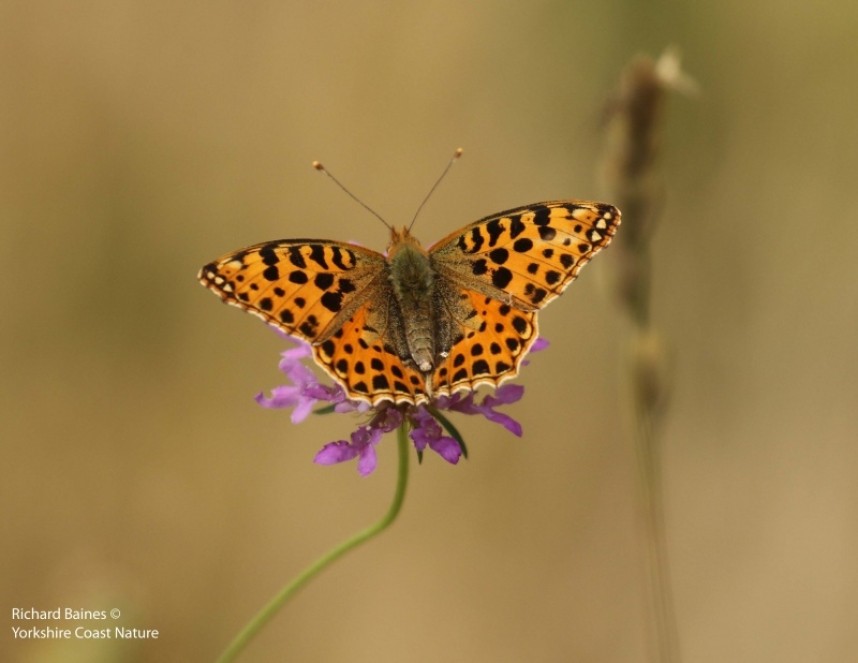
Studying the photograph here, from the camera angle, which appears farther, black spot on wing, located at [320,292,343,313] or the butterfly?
black spot on wing, located at [320,292,343,313]

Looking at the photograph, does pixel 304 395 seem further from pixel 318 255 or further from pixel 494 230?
pixel 494 230

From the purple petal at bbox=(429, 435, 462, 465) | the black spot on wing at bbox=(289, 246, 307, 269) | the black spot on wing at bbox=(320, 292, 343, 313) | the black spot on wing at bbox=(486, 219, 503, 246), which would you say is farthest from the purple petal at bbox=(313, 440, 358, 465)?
the black spot on wing at bbox=(486, 219, 503, 246)

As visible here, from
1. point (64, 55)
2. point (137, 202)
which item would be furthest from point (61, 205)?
point (64, 55)

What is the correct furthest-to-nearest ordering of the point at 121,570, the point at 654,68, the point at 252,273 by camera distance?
the point at 121,570 < the point at 654,68 < the point at 252,273

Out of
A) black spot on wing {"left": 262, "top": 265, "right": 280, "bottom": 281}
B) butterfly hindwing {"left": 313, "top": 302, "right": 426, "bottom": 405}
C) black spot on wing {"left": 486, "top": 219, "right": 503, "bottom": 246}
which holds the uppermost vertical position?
black spot on wing {"left": 486, "top": 219, "right": 503, "bottom": 246}

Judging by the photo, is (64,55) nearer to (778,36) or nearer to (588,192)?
(588,192)

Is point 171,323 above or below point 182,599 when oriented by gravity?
above

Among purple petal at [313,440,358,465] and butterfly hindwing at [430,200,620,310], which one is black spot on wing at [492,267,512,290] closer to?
butterfly hindwing at [430,200,620,310]

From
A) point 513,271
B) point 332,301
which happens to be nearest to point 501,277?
point 513,271
